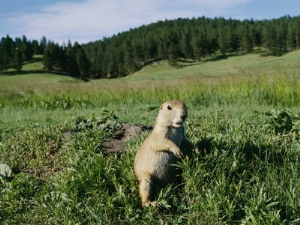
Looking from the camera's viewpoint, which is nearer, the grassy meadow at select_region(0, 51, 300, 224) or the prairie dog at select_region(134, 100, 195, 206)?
the grassy meadow at select_region(0, 51, 300, 224)

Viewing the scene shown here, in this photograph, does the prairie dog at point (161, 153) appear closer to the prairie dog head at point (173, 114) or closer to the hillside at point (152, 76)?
the prairie dog head at point (173, 114)

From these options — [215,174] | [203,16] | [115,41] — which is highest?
[203,16]

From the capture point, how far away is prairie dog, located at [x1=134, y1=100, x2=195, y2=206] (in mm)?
3350

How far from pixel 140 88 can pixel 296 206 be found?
11.8 metres

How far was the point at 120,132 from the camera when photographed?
578cm

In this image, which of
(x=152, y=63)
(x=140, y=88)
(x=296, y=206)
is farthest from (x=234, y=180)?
(x=152, y=63)

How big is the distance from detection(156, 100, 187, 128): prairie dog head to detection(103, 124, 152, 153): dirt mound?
162 cm

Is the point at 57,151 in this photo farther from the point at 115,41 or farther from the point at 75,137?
the point at 115,41

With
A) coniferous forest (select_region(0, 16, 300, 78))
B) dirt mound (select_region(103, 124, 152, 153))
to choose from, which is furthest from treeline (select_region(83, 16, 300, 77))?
dirt mound (select_region(103, 124, 152, 153))

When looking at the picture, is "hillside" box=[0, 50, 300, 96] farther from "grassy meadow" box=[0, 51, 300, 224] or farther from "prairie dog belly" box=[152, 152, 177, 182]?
"prairie dog belly" box=[152, 152, 177, 182]

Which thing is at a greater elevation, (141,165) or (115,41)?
(115,41)

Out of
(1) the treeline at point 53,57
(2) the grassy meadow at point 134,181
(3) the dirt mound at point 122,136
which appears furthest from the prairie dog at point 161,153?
(1) the treeline at point 53,57

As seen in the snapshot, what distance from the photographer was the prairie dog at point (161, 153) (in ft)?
11.0

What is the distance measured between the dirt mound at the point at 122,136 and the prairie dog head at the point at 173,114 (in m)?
1.62
